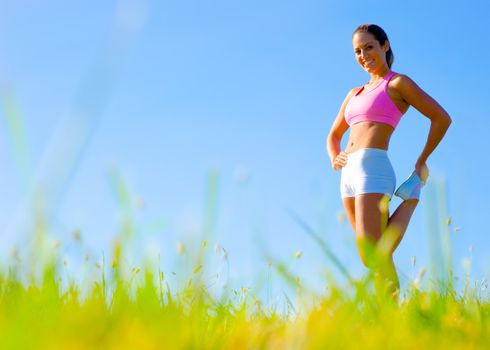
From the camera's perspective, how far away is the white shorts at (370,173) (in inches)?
182

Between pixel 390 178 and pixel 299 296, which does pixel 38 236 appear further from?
pixel 390 178

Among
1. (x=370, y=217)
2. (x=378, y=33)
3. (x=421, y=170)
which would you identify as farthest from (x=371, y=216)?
(x=378, y=33)

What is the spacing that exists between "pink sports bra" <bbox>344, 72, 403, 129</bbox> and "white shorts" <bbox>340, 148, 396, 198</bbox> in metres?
0.31

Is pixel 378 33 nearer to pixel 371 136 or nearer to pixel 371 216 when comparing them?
pixel 371 136

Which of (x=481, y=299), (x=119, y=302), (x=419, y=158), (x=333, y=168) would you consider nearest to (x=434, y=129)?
(x=419, y=158)

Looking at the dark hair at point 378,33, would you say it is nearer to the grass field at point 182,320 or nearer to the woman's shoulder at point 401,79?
the woman's shoulder at point 401,79

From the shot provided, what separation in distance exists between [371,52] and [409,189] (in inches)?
51.6

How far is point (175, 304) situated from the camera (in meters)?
2.27

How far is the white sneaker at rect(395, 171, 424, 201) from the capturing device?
469cm

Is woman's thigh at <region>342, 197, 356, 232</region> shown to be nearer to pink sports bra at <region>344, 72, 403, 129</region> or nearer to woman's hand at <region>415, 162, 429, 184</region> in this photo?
woman's hand at <region>415, 162, 429, 184</region>

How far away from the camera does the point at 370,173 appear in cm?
464

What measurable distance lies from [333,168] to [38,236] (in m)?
4.09

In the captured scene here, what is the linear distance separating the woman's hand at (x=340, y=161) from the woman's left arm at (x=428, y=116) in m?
0.58

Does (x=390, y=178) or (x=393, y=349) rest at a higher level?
(x=390, y=178)
